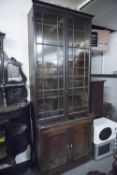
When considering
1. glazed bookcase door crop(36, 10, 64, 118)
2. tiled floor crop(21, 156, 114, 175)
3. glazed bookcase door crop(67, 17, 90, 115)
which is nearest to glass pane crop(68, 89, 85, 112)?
glazed bookcase door crop(67, 17, 90, 115)

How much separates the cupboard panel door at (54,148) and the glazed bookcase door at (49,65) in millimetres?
249

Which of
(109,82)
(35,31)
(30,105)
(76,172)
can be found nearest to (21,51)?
(35,31)

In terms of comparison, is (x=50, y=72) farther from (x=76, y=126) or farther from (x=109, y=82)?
(x=109, y=82)

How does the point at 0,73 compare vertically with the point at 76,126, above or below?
above

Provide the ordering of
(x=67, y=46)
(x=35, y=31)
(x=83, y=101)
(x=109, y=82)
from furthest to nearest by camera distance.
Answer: (x=109, y=82) → (x=83, y=101) → (x=67, y=46) → (x=35, y=31)

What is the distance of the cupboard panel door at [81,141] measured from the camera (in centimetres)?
202

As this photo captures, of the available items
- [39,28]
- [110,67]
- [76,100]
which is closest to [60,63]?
[39,28]

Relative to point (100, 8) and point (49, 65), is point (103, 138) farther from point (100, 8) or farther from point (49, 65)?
point (100, 8)

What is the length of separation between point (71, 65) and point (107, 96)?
183 cm

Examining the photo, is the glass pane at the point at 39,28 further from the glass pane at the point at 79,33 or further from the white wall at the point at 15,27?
the glass pane at the point at 79,33

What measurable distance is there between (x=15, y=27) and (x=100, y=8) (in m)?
1.36

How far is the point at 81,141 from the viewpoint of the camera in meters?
2.09

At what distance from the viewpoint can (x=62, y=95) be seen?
6.51 ft

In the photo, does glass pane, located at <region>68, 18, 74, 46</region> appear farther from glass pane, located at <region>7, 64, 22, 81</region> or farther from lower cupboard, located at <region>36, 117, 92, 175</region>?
lower cupboard, located at <region>36, 117, 92, 175</region>
